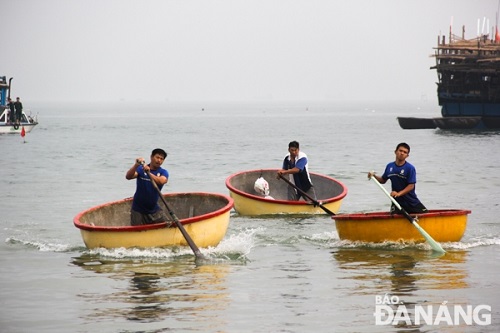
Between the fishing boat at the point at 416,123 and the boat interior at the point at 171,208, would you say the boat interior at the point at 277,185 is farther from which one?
the fishing boat at the point at 416,123

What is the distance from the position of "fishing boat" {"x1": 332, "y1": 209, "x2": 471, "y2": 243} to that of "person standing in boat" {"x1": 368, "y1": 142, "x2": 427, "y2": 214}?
215 millimetres

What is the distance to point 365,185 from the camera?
3166cm

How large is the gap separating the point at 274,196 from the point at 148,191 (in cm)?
763

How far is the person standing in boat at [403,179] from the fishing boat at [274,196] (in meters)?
4.11

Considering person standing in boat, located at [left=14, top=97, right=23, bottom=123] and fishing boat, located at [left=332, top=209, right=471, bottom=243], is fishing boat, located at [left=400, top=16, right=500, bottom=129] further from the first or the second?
fishing boat, located at [left=332, top=209, right=471, bottom=243]

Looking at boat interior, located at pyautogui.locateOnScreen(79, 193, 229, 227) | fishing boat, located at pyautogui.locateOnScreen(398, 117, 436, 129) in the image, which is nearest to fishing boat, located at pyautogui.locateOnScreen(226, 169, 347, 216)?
boat interior, located at pyautogui.locateOnScreen(79, 193, 229, 227)

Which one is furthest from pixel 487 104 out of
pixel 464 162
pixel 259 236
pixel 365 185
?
pixel 259 236

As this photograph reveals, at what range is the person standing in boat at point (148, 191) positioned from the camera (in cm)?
1495

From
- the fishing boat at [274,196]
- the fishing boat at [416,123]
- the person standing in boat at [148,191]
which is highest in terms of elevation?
the person standing in boat at [148,191]

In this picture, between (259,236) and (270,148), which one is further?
(270,148)

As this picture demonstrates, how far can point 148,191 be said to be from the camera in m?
15.3

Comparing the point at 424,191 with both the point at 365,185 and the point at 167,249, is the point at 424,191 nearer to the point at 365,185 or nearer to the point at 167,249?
the point at 365,185

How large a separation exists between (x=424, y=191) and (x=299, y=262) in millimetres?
15703

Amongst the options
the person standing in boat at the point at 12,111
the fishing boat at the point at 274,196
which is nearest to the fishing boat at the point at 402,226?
the fishing boat at the point at 274,196
